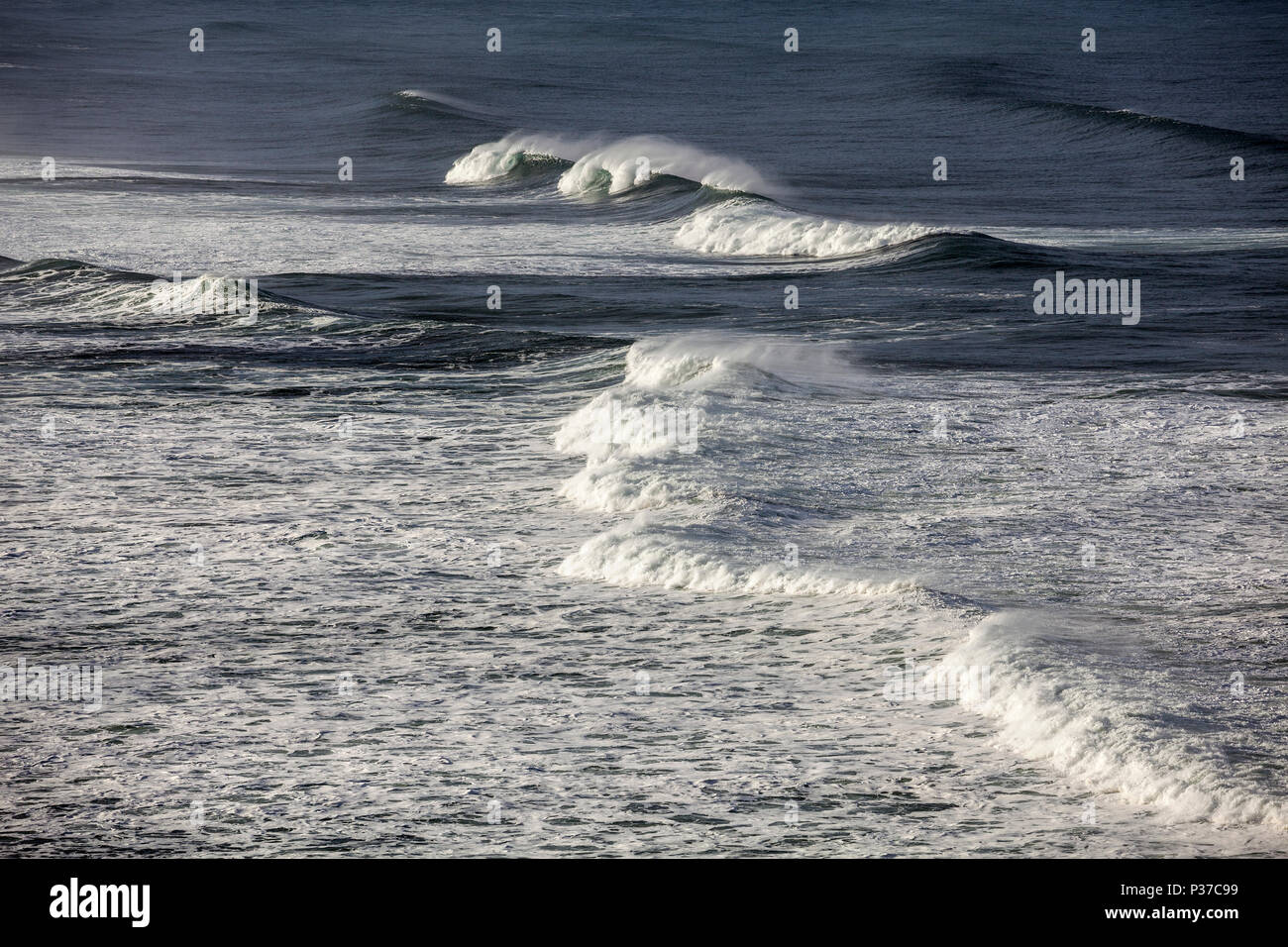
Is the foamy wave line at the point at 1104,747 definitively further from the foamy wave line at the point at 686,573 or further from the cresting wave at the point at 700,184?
the cresting wave at the point at 700,184

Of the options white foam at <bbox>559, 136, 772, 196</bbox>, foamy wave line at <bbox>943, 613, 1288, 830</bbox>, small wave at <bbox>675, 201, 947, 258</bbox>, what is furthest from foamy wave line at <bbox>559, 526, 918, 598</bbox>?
white foam at <bbox>559, 136, 772, 196</bbox>

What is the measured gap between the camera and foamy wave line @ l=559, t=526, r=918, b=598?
23.3 ft

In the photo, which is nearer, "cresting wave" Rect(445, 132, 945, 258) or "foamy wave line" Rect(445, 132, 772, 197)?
"cresting wave" Rect(445, 132, 945, 258)

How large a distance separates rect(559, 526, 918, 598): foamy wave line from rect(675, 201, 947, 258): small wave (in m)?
13.3

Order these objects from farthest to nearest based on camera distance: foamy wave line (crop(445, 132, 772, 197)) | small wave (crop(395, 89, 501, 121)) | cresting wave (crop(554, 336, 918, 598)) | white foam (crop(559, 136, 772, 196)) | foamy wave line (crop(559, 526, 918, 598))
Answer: small wave (crop(395, 89, 501, 121))
foamy wave line (crop(445, 132, 772, 197))
white foam (crop(559, 136, 772, 196))
cresting wave (crop(554, 336, 918, 598))
foamy wave line (crop(559, 526, 918, 598))

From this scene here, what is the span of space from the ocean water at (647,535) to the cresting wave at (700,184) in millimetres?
145

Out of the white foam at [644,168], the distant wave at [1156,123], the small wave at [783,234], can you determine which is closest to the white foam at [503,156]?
the white foam at [644,168]

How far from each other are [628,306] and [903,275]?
362 cm

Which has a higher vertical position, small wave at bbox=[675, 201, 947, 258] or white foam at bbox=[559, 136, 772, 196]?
white foam at bbox=[559, 136, 772, 196]

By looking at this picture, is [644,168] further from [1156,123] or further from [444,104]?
[444,104]

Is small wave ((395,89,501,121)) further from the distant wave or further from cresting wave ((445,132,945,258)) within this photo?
the distant wave

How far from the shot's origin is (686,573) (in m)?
7.32

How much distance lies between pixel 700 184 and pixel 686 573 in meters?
20.3

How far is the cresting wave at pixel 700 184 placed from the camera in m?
21.1
